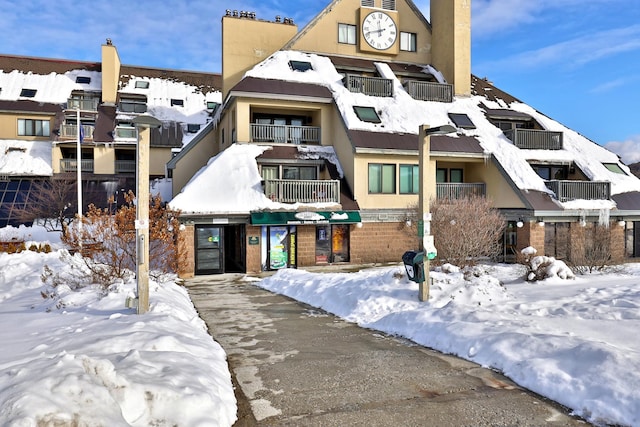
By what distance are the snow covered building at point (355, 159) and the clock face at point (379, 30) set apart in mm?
80

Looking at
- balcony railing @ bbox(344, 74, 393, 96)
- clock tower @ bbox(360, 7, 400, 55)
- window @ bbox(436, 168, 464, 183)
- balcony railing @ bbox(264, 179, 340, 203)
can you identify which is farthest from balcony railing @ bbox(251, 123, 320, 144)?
clock tower @ bbox(360, 7, 400, 55)

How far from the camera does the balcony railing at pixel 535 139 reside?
24172 mm

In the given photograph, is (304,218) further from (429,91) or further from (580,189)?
(580,189)

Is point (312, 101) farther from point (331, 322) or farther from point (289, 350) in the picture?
point (289, 350)

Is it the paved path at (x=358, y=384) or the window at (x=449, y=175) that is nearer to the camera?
Answer: the paved path at (x=358, y=384)

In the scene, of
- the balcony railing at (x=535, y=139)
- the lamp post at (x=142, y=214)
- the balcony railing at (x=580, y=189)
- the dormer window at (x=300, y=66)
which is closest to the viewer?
the lamp post at (x=142, y=214)

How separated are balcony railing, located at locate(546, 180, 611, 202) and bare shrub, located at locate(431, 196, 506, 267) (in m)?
7.88

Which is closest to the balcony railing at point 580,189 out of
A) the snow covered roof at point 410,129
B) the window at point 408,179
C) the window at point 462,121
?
the snow covered roof at point 410,129

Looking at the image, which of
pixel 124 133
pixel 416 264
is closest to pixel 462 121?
pixel 416 264

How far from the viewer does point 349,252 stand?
20781 mm

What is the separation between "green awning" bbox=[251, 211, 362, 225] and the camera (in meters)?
18.5

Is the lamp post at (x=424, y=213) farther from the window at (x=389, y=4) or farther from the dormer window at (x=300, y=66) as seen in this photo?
the window at (x=389, y=4)

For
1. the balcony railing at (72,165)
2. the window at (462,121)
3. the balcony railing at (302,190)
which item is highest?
the window at (462,121)

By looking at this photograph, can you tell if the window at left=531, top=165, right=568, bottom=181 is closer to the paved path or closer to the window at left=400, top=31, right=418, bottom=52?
the window at left=400, top=31, right=418, bottom=52
